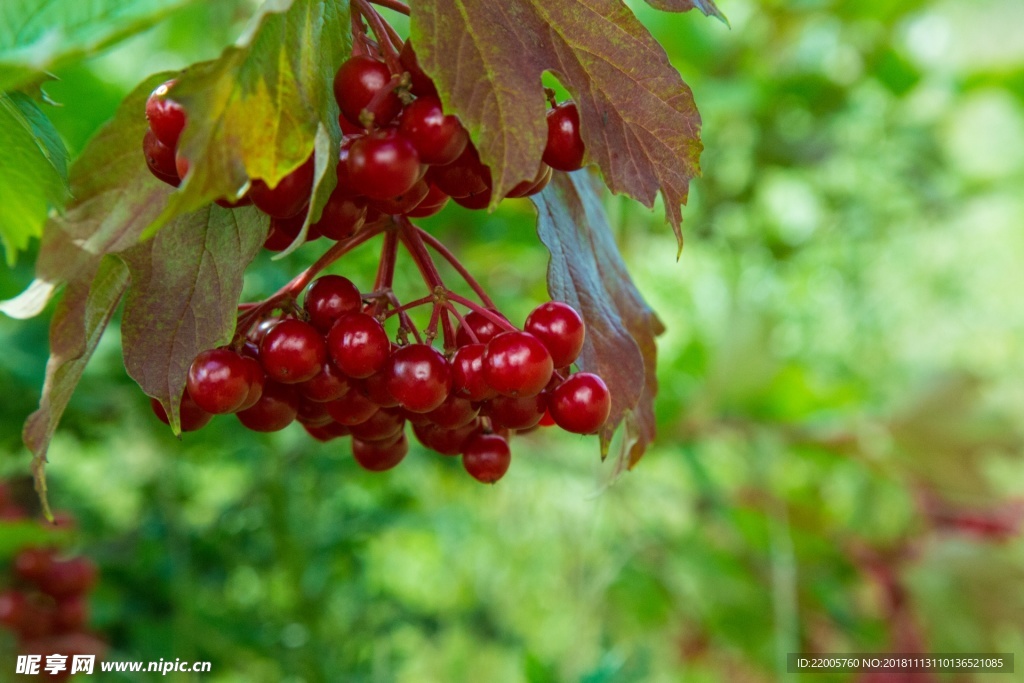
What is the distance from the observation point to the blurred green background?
2.71ft

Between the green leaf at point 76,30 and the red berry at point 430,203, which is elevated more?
the green leaf at point 76,30

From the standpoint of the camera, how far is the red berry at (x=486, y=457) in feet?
1.19

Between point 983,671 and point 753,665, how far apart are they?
28 centimetres

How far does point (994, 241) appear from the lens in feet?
5.84

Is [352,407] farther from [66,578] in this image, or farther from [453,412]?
[66,578]

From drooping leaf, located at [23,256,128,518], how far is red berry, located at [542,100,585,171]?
17cm

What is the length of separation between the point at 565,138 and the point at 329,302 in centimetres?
11

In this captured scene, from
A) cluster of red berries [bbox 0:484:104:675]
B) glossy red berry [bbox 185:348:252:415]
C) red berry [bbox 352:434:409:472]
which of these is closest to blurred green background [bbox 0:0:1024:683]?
cluster of red berries [bbox 0:484:104:675]

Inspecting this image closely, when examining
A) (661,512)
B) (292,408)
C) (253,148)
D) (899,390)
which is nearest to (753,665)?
(661,512)

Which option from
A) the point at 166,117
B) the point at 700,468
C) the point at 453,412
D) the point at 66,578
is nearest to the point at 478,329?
the point at 453,412

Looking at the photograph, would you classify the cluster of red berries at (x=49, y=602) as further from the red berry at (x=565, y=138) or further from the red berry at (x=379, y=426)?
the red berry at (x=565, y=138)

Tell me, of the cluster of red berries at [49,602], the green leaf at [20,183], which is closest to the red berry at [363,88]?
the green leaf at [20,183]

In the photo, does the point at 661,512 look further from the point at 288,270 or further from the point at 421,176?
the point at 421,176

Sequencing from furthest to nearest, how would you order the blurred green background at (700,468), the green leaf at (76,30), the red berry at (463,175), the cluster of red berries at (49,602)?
the blurred green background at (700,468) < the cluster of red berries at (49,602) < the red berry at (463,175) < the green leaf at (76,30)
